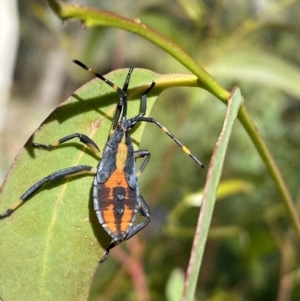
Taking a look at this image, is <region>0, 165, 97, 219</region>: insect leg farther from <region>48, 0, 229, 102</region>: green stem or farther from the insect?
<region>48, 0, 229, 102</region>: green stem

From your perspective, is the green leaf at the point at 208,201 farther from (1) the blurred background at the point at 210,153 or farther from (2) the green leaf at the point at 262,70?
(2) the green leaf at the point at 262,70

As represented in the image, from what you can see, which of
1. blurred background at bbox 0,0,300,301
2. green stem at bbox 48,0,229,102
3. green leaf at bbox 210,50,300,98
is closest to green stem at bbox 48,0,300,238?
green stem at bbox 48,0,229,102

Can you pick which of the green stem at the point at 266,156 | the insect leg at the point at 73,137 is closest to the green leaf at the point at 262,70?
the green stem at the point at 266,156

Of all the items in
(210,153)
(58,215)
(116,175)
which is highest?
(210,153)

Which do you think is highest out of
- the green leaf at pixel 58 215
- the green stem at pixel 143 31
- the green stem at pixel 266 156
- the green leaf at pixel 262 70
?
the green leaf at pixel 262 70

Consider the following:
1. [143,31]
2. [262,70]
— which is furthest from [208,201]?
[262,70]

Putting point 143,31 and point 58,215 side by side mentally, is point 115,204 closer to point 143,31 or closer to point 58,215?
point 58,215

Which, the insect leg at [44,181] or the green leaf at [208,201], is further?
the insect leg at [44,181]

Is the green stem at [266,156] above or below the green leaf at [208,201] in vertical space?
above

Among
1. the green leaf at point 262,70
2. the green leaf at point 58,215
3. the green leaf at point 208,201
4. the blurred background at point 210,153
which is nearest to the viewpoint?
the green leaf at point 208,201
